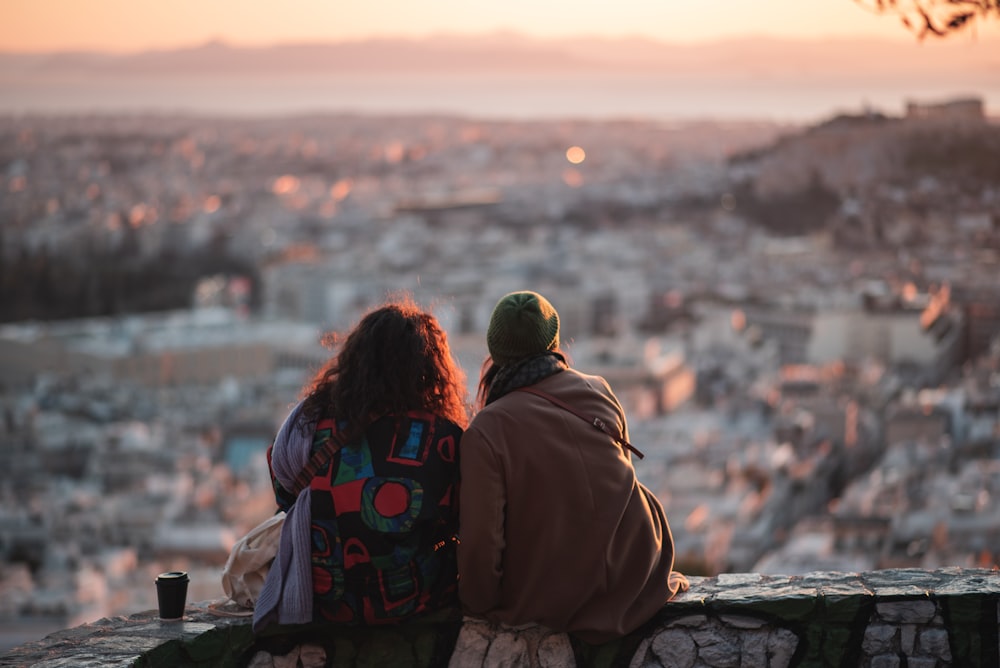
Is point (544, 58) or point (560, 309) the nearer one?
point (560, 309)

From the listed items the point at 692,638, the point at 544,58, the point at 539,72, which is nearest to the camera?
the point at 692,638

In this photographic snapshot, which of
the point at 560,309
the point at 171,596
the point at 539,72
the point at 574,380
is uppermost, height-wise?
the point at 539,72

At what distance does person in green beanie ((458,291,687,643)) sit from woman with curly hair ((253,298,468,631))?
5cm

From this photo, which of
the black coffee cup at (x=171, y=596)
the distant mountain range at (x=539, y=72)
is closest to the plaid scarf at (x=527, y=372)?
the black coffee cup at (x=171, y=596)

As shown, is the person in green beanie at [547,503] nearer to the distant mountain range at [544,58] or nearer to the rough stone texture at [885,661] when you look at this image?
the rough stone texture at [885,661]

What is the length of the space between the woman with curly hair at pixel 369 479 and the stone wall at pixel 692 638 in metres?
0.05

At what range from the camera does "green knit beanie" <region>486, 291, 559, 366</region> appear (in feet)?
6.40

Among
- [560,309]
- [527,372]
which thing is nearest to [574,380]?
[527,372]

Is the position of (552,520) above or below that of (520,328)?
below

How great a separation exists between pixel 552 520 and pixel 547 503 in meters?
0.02

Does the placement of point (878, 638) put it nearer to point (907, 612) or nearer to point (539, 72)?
point (907, 612)

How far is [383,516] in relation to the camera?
1.90 metres

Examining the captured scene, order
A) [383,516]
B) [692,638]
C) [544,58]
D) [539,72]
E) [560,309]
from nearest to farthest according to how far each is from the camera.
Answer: [383,516], [692,638], [560,309], [544,58], [539,72]

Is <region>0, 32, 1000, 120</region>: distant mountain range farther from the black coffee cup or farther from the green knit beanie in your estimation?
Answer: the black coffee cup
